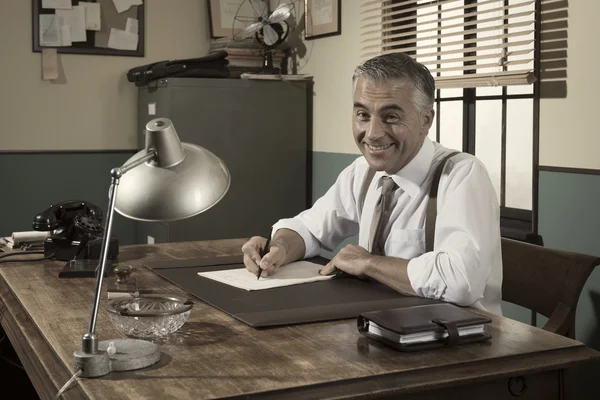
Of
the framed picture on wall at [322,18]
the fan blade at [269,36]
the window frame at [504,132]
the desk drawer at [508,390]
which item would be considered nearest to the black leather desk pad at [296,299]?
the desk drawer at [508,390]

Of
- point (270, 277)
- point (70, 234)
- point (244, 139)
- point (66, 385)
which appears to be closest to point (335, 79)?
point (244, 139)

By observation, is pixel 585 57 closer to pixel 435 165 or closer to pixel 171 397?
pixel 435 165

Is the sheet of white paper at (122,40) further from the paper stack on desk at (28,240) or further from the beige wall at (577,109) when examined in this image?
the beige wall at (577,109)

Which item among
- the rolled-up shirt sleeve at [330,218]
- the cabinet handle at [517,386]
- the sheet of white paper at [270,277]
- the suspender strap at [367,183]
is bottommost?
the cabinet handle at [517,386]

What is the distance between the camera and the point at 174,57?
195 inches

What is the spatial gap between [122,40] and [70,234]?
254cm

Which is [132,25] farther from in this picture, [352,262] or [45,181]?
[352,262]

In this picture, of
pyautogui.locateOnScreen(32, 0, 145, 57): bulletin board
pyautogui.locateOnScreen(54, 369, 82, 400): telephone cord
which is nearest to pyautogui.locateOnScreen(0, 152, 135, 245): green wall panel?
pyautogui.locateOnScreen(32, 0, 145, 57): bulletin board

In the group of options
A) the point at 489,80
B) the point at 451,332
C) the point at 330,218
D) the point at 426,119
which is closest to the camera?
the point at 451,332

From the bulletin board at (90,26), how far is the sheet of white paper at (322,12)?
1064mm

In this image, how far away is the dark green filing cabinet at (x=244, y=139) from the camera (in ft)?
14.4

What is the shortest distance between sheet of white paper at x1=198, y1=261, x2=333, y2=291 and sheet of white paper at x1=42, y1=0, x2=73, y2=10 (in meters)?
2.89

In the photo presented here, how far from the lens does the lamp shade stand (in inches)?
53.5

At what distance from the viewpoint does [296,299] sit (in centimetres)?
195
